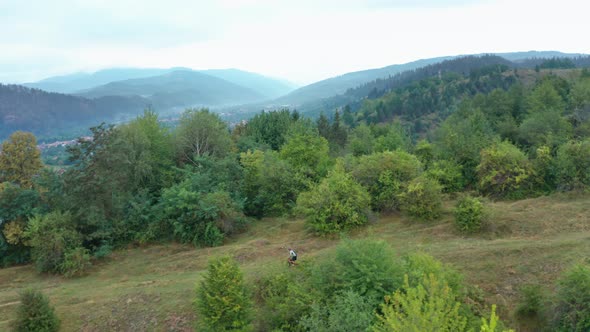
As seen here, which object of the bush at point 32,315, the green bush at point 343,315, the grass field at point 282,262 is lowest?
the grass field at point 282,262

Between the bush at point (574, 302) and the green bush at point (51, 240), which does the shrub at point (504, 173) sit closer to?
the bush at point (574, 302)

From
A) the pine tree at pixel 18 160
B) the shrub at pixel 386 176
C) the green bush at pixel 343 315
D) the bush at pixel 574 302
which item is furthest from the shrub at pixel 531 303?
the pine tree at pixel 18 160

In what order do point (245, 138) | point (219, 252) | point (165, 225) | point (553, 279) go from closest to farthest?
point (553, 279) → point (219, 252) → point (165, 225) → point (245, 138)

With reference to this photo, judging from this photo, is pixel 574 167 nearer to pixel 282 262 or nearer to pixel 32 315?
pixel 282 262

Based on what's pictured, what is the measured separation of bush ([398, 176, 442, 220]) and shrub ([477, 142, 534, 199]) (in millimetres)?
5350

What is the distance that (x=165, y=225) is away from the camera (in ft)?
88.6

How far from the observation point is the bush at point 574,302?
10.9 metres

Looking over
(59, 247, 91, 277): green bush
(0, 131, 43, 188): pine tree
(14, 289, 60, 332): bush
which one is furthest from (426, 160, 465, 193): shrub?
(0, 131, 43, 188): pine tree

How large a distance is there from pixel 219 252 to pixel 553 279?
16.7 m

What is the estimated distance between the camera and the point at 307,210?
24.1 meters

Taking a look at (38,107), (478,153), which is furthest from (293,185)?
(38,107)

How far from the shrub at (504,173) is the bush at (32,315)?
2622cm

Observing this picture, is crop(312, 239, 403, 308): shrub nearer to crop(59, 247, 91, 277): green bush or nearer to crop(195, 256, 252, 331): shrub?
crop(195, 256, 252, 331): shrub

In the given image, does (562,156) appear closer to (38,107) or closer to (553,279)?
(553,279)
